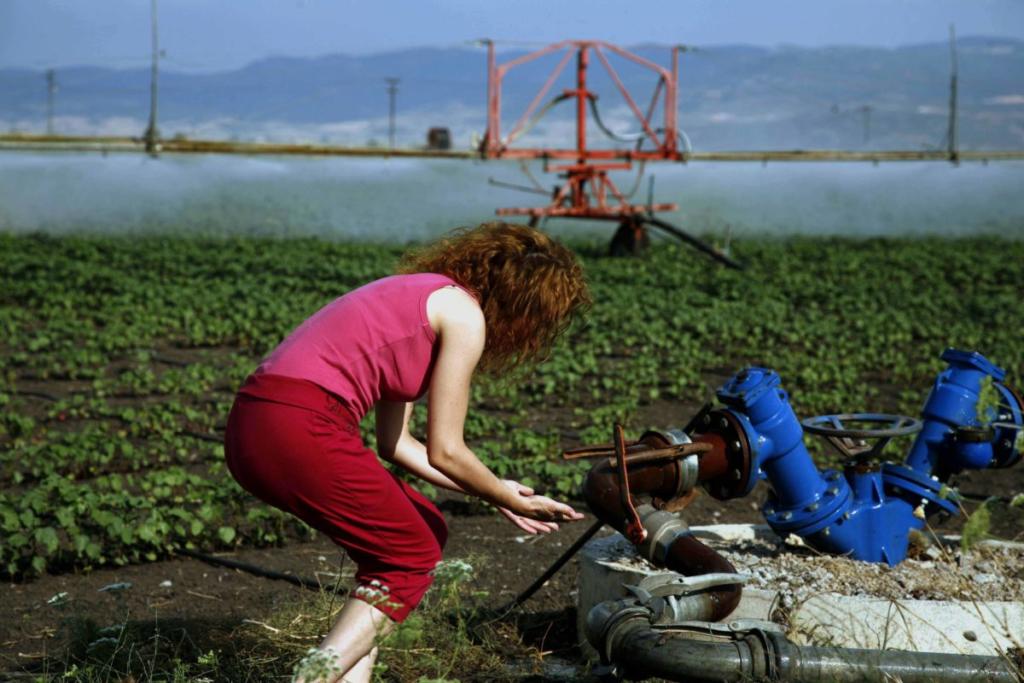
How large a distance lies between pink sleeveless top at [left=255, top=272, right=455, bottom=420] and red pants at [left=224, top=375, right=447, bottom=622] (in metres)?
0.04

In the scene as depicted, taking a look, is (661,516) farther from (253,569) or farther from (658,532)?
(253,569)

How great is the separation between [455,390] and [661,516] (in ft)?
2.91

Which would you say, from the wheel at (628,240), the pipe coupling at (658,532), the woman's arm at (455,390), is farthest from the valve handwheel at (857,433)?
the wheel at (628,240)

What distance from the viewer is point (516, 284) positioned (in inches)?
115

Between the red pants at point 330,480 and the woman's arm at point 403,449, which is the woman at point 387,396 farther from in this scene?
the woman's arm at point 403,449

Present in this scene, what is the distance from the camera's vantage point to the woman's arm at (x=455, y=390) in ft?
9.12

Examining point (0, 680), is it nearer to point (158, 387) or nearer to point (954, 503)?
point (954, 503)

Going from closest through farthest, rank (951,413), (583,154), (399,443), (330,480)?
(330,480) → (399,443) → (951,413) → (583,154)

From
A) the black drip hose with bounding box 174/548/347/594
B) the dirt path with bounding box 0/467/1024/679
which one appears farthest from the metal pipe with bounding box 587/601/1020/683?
the black drip hose with bounding box 174/548/347/594

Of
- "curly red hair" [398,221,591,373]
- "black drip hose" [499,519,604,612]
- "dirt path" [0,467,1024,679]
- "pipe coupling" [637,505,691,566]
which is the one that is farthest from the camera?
"dirt path" [0,467,1024,679]

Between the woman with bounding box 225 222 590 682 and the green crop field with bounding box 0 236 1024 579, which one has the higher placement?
the woman with bounding box 225 222 590 682

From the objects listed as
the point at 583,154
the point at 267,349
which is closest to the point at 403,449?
the point at 267,349

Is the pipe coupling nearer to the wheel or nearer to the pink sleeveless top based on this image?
the pink sleeveless top

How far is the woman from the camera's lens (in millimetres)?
2783
